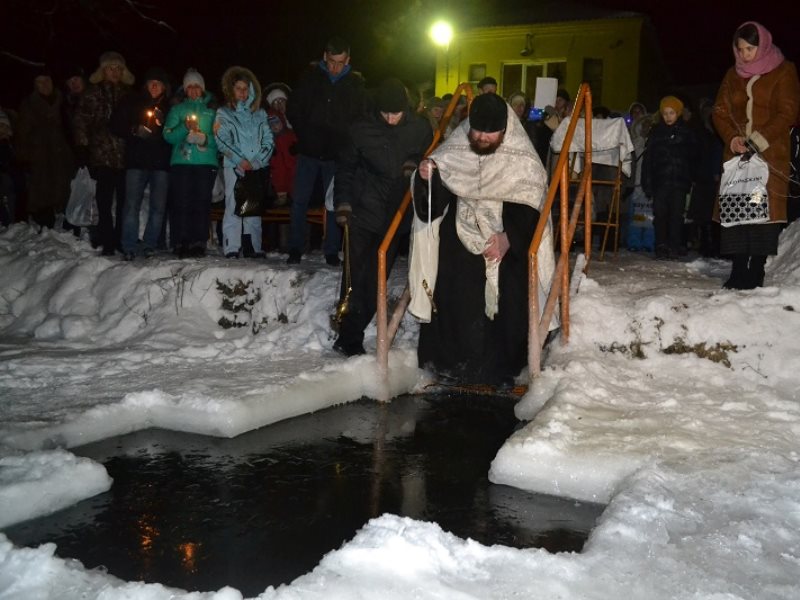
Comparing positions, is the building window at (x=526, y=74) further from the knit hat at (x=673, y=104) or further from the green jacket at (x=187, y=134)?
the green jacket at (x=187, y=134)

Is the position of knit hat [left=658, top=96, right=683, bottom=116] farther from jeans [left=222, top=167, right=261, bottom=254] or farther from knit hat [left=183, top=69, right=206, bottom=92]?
knit hat [left=183, top=69, right=206, bottom=92]

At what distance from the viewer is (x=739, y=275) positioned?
5773 millimetres

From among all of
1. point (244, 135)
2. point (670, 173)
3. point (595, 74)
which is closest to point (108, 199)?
point (244, 135)

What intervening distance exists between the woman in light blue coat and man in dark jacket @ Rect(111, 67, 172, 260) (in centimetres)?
65

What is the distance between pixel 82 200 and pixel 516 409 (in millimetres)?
6165

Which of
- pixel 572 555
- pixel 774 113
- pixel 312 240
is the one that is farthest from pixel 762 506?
pixel 312 240

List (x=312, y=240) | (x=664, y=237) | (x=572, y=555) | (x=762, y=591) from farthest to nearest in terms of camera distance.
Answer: (x=312, y=240) → (x=664, y=237) → (x=572, y=555) → (x=762, y=591)

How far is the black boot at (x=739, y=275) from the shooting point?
574 centimetres

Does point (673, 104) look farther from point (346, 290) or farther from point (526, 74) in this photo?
point (526, 74)

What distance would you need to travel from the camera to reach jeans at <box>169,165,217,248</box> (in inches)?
300

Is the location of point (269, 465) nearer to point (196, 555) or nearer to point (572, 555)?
point (196, 555)

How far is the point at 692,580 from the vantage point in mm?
2621

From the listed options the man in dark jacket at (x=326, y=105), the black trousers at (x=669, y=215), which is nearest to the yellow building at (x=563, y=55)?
the black trousers at (x=669, y=215)

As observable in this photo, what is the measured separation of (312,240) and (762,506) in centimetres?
734
